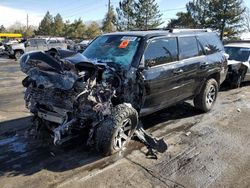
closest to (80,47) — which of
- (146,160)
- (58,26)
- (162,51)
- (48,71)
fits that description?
(162,51)

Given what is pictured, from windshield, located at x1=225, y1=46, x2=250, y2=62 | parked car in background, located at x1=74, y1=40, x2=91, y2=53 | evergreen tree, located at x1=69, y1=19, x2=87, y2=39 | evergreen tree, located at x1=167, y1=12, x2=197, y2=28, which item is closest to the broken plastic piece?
parked car in background, located at x1=74, y1=40, x2=91, y2=53

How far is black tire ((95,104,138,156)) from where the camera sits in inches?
182

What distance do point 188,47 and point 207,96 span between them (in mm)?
1512

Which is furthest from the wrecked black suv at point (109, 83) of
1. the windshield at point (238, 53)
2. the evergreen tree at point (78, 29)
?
the evergreen tree at point (78, 29)

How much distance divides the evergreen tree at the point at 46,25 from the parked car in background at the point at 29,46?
46942 mm

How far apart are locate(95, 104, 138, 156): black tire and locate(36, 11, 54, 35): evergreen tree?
6951 centimetres

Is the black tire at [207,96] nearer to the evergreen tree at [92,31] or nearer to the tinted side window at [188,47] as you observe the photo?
the tinted side window at [188,47]

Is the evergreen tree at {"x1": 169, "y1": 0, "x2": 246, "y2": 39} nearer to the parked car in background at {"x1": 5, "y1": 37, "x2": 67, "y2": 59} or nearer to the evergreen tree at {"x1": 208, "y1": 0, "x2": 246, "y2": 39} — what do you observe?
the evergreen tree at {"x1": 208, "y1": 0, "x2": 246, "y2": 39}

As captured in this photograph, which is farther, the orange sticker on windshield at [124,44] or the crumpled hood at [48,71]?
the orange sticker on windshield at [124,44]

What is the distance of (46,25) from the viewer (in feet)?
242

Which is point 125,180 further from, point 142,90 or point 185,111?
point 185,111

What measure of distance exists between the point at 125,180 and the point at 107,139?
0.73 meters

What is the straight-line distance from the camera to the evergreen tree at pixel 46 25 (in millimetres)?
72250

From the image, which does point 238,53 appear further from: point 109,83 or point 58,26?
point 58,26
